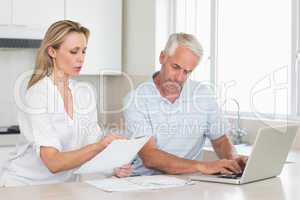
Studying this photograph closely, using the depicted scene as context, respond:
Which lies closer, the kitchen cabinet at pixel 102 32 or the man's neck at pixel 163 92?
the man's neck at pixel 163 92

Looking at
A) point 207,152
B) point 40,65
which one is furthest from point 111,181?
point 207,152

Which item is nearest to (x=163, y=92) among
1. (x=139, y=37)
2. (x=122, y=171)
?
(x=122, y=171)

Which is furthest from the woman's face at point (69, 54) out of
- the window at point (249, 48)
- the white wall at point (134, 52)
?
the white wall at point (134, 52)

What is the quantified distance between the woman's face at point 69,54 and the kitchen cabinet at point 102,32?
2.27 m

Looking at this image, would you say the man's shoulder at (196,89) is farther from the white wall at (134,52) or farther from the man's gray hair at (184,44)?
the white wall at (134,52)

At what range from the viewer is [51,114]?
2137mm

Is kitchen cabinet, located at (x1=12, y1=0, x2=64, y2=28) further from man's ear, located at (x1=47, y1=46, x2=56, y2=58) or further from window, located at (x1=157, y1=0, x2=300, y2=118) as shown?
man's ear, located at (x1=47, y1=46, x2=56, y2=58)

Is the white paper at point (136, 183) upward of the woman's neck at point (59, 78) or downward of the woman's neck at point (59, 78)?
downward

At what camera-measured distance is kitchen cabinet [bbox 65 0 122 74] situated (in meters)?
4.48

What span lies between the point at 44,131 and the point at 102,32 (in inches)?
103

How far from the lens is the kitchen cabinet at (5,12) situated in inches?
159

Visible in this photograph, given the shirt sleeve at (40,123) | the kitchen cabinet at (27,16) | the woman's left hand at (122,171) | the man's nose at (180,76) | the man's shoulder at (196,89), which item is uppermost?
the kitchen cabinet at (27,16)

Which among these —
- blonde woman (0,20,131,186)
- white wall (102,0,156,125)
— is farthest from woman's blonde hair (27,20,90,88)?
white wall (102,0,156,125)

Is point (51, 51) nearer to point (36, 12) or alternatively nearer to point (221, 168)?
point (221, 168)
